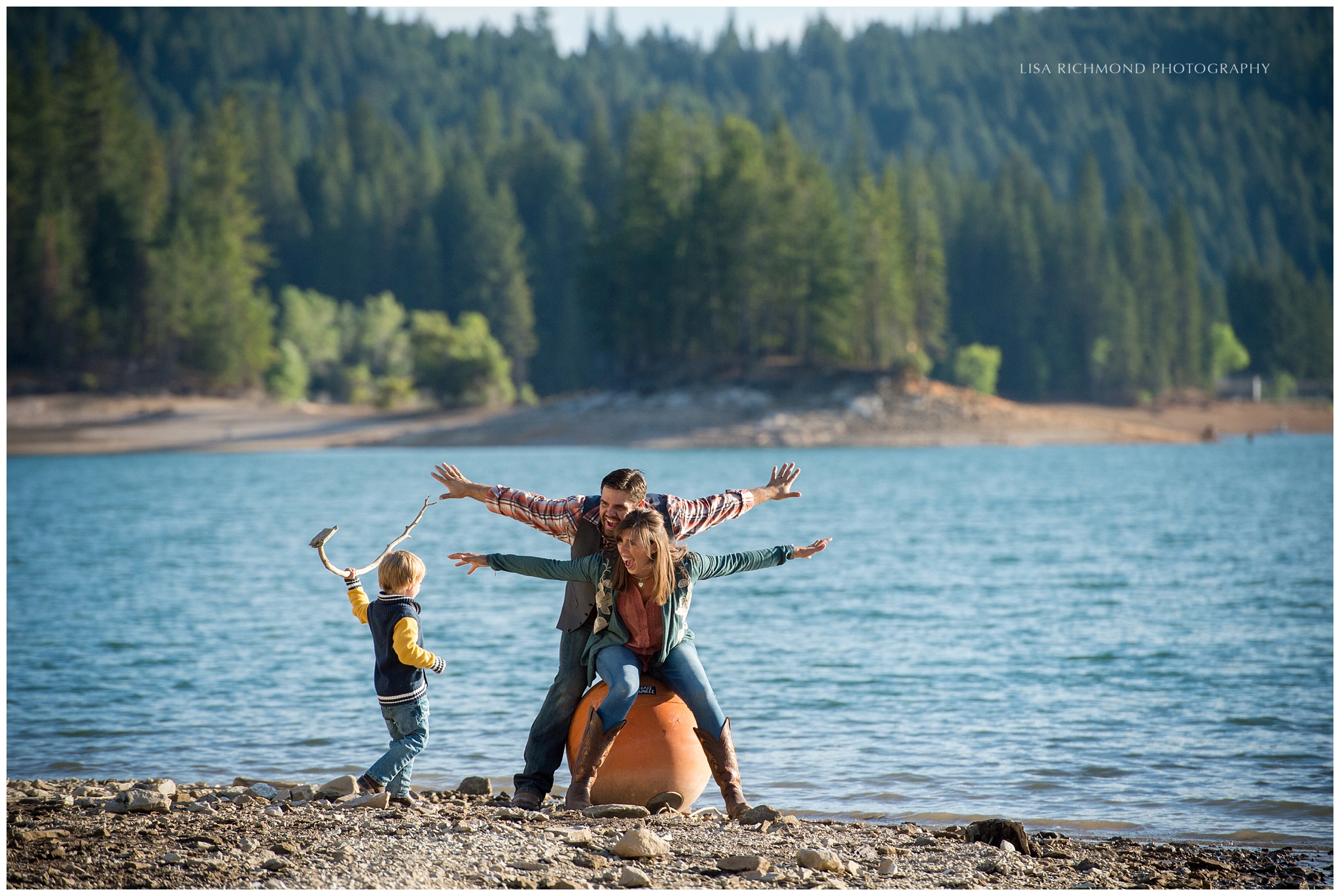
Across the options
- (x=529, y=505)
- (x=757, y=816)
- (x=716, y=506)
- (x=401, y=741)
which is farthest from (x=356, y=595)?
(x=757, y=816)

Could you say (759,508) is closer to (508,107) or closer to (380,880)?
(380,880)

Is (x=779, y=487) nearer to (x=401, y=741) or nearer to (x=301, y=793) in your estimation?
(x=401, y=741)

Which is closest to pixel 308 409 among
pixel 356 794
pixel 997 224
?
pixel 997 224

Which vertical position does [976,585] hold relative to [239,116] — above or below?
below

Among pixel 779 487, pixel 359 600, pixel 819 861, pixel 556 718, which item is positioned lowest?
pixel 819 861

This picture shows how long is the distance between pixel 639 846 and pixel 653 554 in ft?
4.74

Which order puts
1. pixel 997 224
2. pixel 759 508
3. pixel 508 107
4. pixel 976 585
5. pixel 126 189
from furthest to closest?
1. pixel 508 107
2. pixel 997 224
3. pixel 126 189
4. pixel 759 508
5. pixel 976 585

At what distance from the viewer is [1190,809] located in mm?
8688

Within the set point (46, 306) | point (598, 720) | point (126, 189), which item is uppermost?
point (126, 189)

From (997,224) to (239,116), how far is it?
Result: 243 feet

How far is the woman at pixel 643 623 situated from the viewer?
659cm

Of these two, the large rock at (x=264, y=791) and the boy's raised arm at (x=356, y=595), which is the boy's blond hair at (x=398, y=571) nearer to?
the boy's raised arm at (x=356, y=595)

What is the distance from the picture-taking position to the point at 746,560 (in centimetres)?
687

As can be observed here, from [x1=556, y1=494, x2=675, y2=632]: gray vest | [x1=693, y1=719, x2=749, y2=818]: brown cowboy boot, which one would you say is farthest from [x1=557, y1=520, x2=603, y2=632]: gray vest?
[x1=693, y1=719, x2=749, y2=818]: brown cowboy boot
